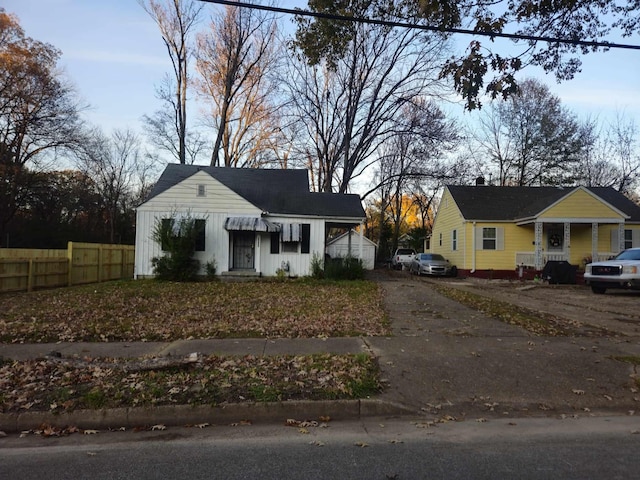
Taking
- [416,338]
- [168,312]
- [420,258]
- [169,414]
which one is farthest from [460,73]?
[420,258]

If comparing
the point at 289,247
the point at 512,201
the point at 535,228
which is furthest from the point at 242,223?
the point at 512,201

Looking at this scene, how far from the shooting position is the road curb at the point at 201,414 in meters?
4.64

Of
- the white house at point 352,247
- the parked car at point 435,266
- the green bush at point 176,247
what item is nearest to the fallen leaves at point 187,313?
the green bush at point 176,247

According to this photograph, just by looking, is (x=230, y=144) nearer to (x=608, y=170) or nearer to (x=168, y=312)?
(x=168, y=312)

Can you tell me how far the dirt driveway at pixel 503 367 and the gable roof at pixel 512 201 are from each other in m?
15.0

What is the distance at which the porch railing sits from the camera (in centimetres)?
2345

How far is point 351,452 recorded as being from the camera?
396 centimetres

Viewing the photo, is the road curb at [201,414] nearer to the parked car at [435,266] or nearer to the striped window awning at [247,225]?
the striped window awning at [247,225]

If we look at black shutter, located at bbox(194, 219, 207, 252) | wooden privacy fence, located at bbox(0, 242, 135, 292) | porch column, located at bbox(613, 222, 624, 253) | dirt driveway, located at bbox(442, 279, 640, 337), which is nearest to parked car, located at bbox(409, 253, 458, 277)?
dirt driveway, located at bbox(442, 279, 640, 337)

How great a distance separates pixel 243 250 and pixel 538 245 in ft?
49.9

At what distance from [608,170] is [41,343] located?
42.8 meters

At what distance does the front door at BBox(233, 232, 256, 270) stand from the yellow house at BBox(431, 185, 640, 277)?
40.8ft

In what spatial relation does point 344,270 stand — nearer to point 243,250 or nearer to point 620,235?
point 243,250

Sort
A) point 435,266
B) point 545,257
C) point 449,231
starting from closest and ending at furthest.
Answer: point 545,257
point 435,266
point 449,231
